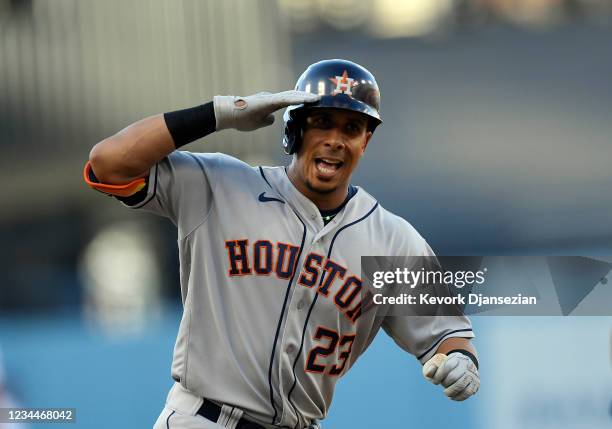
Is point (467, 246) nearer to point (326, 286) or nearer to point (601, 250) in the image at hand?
point (601, 250)

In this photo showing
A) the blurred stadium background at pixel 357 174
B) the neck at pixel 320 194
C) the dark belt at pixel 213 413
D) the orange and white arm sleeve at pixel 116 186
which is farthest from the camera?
the blurred stadium background at pixel 357 174

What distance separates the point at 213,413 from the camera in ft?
7.46

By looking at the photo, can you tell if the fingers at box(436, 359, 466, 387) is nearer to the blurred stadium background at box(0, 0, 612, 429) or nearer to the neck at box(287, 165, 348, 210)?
the neck at box(287, 165, 348, 210)

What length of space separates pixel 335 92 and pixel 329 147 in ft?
0.48

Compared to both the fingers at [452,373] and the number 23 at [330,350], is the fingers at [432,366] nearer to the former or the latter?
the fingers at [452,373]

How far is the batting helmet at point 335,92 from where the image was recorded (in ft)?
7.80

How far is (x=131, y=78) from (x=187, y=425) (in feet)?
16.0

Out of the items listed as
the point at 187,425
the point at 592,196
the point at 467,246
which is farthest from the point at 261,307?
the point at 592,196

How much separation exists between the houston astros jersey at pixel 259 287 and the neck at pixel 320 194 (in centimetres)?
2

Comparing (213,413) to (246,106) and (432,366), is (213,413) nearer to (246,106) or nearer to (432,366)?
(432,366)

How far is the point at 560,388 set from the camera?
16.3ft

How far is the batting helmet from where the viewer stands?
2379 mm

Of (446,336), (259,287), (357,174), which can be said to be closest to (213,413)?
(259,287)

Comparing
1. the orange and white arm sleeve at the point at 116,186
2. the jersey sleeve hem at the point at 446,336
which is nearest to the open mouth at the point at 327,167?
the orange and white arm sleeve at the point at 116,186
